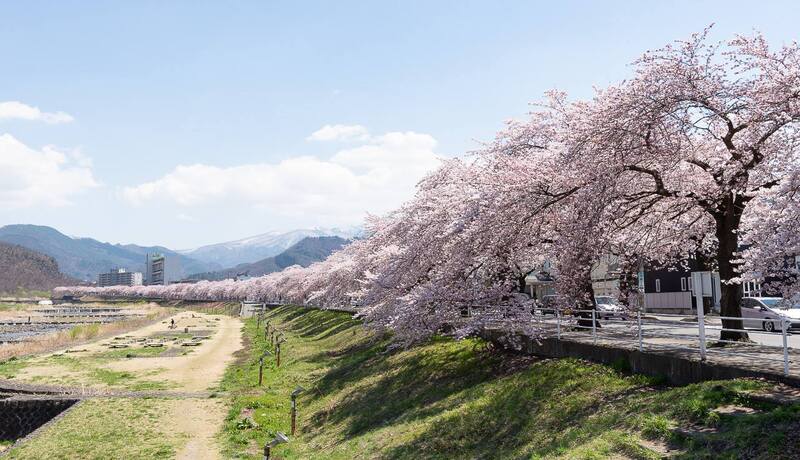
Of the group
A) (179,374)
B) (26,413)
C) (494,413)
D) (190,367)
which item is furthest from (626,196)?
(190,367)

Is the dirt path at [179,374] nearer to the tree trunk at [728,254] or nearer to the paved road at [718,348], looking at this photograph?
the paved road at [718,348]

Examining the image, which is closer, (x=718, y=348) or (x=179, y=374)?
(x=718, y=348)

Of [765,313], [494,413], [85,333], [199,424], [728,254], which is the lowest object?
[85,333]

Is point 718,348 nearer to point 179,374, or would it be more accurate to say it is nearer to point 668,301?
point 179,374

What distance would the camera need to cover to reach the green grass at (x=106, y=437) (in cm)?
1917

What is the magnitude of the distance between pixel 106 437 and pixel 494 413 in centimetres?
1438

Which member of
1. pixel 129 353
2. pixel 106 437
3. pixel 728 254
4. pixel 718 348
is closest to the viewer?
pixel 718 348

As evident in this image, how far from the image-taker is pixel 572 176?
53.9 feet

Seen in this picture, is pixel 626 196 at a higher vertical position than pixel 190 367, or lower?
higher

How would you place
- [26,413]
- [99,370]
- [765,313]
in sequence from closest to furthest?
[26,413] < [765,313] < [99,370]

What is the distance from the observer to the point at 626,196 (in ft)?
56.1

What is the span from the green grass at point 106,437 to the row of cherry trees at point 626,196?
30.7 ft

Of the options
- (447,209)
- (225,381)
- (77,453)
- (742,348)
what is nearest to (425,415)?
(447,209)

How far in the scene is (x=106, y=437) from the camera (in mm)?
20969
